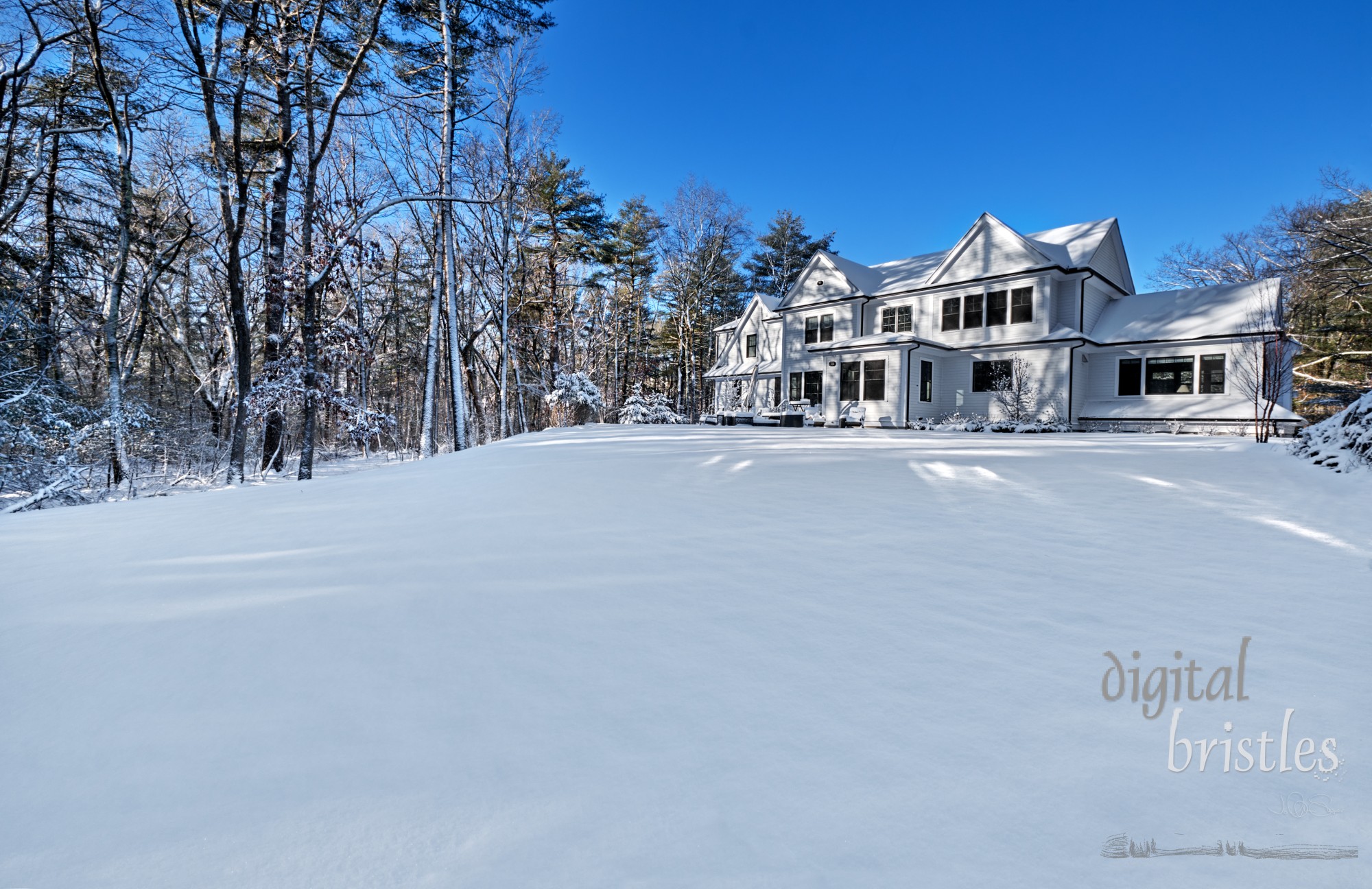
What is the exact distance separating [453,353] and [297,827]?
37.6ft

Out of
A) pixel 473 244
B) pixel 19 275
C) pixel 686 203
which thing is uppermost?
pixel 686 203

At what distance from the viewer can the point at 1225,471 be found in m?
4.75

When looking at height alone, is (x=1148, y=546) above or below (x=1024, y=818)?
above

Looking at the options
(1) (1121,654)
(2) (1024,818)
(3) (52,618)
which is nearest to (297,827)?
(2) (1024,818)

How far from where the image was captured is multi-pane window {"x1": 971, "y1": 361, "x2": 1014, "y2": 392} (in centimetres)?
1650

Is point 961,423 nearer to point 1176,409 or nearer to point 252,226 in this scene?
point 1176,409

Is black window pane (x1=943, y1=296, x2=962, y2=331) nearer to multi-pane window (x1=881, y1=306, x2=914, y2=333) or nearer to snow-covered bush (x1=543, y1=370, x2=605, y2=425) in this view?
multi-pane window (x1=881, y1=306, x2=914, y2=333)

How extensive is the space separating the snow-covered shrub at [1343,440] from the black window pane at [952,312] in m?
12.9

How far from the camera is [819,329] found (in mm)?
20656

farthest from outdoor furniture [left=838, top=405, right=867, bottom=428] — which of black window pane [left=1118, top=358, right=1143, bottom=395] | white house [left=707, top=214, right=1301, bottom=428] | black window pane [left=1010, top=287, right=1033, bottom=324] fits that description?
black window pane [left=1118, top=358, right=1143, bottom=395]

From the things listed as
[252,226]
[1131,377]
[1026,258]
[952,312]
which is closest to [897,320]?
[952,312]

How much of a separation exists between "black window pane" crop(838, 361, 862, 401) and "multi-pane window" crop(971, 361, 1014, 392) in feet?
11.2

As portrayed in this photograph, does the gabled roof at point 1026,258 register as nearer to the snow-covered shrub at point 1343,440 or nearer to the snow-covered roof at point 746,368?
→ the snow-covered roof at point 746,368

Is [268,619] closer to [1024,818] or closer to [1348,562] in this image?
[1024,818]
